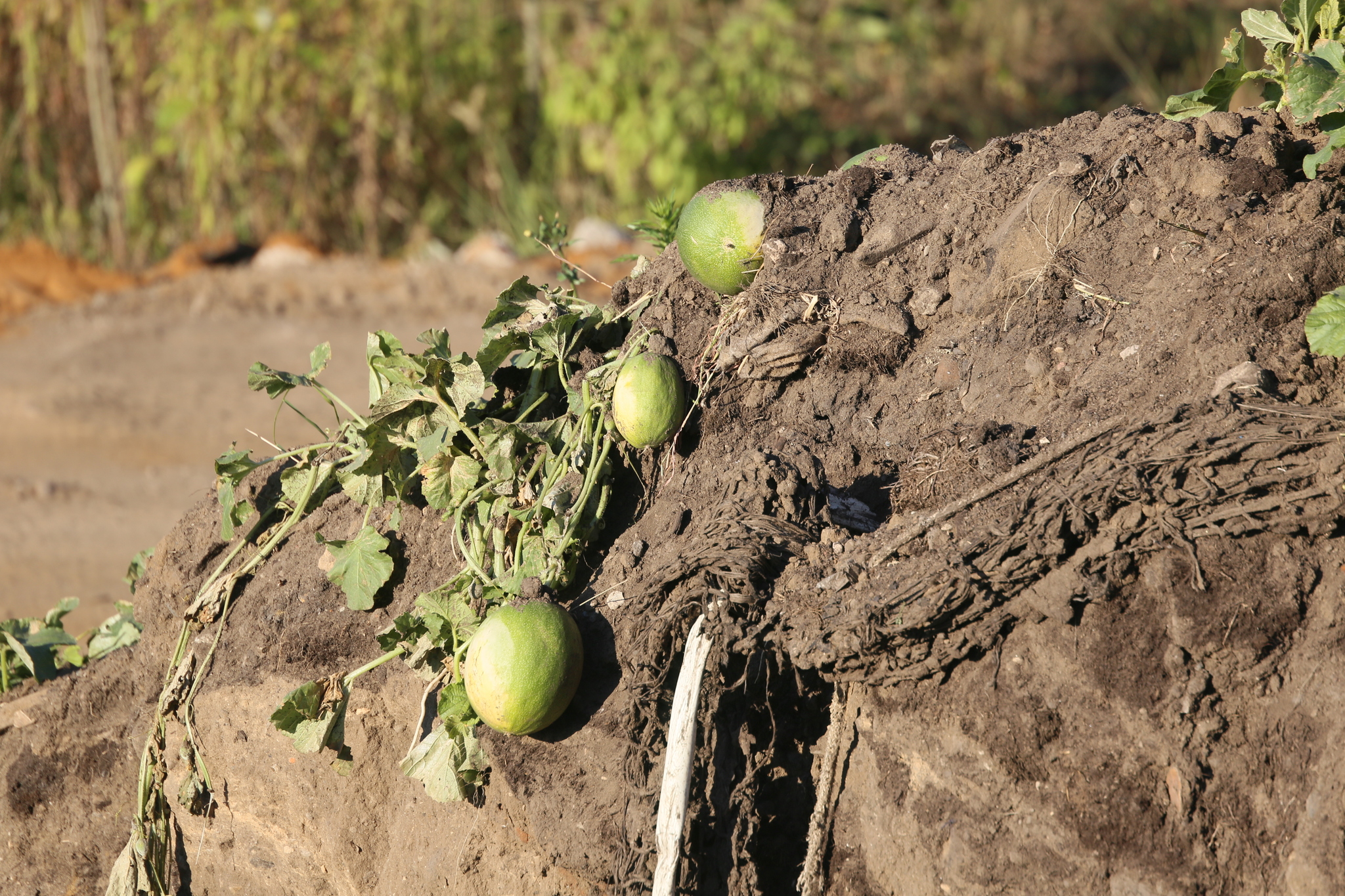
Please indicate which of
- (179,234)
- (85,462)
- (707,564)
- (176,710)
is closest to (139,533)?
(85,462)

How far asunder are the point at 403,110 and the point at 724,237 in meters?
7.38

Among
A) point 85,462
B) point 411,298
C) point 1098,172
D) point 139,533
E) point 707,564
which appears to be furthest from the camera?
point 411,298

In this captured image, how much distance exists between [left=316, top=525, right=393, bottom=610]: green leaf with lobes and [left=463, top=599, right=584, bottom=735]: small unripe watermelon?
464 mm

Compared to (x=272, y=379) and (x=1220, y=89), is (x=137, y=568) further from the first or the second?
(x=1220, y=89)

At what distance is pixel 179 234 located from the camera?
9945 mm

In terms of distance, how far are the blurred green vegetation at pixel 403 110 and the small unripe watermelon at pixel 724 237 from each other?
6157 mm

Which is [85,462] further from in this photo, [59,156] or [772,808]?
[772,808]

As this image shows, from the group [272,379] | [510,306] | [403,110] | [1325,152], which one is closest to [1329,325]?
[1325,152]

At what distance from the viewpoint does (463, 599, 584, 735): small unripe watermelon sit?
6.42ft

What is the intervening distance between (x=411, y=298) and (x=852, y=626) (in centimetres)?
702

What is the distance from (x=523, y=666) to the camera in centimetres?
195

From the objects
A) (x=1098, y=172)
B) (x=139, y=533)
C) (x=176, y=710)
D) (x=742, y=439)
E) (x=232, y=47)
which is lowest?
(x=139, y=533)

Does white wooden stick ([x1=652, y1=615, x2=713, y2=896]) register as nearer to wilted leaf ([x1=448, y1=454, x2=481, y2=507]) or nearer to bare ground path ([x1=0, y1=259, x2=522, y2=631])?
wilted leaf ([x1=448, y1=454, x2=481, y2=507])

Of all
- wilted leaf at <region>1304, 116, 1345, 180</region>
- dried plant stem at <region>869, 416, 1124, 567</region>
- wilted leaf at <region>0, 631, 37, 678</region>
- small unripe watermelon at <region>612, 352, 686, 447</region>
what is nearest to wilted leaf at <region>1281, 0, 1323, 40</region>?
wilted leaf at <region>1304, 116, 1345, 180</region>
